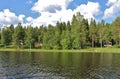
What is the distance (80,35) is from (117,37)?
25.6 m

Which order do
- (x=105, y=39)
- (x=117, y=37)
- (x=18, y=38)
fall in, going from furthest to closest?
(x=18, y=38) → (x=105, y=39) → (x=117, y=37)

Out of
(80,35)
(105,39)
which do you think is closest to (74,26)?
(80,35)

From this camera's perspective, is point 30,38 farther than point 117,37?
Yes

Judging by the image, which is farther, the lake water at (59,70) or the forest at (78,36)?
the forest at (78,36)

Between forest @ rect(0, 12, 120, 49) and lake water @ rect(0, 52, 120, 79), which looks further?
forest @ rect(0, 12, 120, 49)

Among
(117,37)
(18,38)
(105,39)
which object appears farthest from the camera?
(18,38)

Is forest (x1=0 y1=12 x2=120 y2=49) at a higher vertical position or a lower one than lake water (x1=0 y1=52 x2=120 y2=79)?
higher

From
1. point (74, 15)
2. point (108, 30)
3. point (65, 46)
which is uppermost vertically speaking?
point (74, 15)

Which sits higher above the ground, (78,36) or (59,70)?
(78,36)

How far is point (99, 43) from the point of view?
18625cm

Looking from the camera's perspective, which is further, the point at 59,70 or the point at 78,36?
the point at 78,36

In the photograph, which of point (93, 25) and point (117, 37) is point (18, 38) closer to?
point (93, 25)

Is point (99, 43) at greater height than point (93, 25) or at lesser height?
lesser

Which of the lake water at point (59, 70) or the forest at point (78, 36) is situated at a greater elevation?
the forest at point (78, 36)
